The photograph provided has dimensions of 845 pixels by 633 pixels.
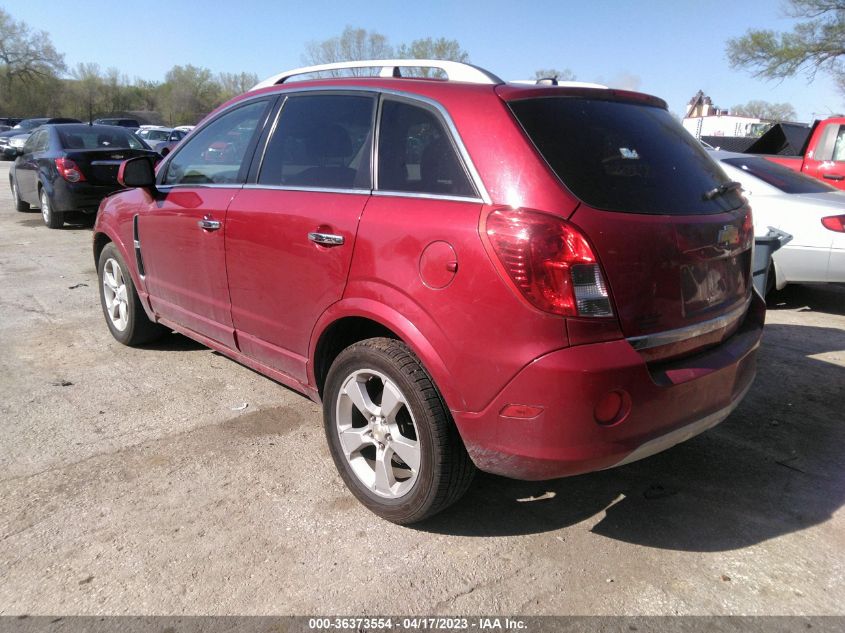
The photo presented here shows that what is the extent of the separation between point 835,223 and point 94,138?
34.7 feet

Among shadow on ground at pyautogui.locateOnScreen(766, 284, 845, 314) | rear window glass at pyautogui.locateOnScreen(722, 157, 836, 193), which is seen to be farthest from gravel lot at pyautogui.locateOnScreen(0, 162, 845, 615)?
rear window glass at pyautogui.locateOnScreen(722, 157, 836, 193)

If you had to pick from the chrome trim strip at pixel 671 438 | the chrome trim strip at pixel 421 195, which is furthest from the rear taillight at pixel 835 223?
the chrome trim strip at pixel 421 195

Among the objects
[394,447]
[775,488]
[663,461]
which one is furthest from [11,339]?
[775,488]

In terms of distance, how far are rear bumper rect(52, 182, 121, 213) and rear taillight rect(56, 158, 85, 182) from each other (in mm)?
91

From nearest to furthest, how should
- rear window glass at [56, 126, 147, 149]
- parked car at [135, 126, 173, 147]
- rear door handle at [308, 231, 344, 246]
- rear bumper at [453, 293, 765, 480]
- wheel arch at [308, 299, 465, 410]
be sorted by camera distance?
1. rear bumper at [453, 293, 765, 480]
2. wheel arch at [308, 299, 465, 410]
3. rear door handle at [308, 231, 344, 246]
4. rear window glass at [56, 126, 147, 149]
5. parked car at [135, 126, 173, 147]

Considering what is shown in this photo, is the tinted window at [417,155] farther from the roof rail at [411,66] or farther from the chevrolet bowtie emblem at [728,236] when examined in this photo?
the chevrolet bowtie emblem at [728,236]

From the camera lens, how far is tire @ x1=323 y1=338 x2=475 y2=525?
2508mm

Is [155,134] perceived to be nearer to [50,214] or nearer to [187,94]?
[50,214]

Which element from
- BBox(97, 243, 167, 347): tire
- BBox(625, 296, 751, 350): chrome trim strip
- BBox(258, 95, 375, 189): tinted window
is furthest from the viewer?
BBox(97, 243, 167, 347): tire

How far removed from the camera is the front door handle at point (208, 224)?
11.7ft

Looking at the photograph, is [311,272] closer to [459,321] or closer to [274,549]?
[459,321]

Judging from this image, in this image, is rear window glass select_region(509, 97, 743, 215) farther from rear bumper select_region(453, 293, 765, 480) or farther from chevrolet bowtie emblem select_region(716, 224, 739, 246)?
rear bumper select_region(453, 293, 765, 480)

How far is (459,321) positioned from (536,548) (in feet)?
3.47

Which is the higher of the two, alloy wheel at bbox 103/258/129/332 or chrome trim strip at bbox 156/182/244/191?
chrome trim strip at bbox 156/182/244/191
